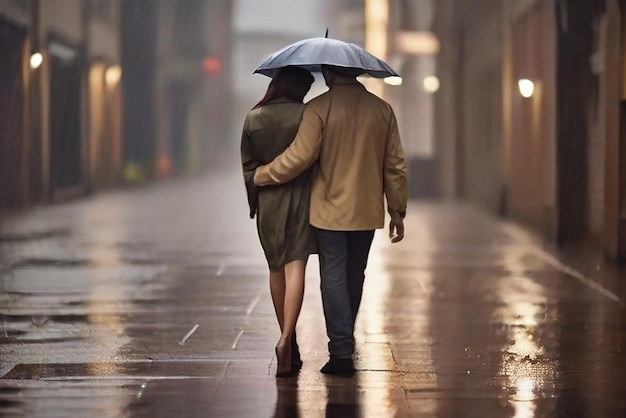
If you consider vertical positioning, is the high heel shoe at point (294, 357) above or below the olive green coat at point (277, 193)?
below

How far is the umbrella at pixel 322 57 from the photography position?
7.07 m

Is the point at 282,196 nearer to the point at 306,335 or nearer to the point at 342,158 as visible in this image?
the point at 342,158

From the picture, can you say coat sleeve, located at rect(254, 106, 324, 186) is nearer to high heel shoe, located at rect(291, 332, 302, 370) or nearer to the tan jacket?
the tan jacket

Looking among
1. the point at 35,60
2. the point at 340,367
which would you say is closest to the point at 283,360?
the point at 340,367

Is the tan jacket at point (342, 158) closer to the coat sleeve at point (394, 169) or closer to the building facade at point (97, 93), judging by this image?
the coat sleeve at point (394, 169)

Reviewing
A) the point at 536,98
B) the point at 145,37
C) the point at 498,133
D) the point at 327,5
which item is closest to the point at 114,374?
the point at 536,98

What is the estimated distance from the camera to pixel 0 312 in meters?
9.76

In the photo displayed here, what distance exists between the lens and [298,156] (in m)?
6.99

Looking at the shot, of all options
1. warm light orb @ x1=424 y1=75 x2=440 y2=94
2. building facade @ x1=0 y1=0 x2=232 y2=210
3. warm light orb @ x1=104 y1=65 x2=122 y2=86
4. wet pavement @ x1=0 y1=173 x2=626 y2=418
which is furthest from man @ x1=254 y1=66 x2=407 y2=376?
warm light orb @ x1=104 y1=65 x2=122 y2=86

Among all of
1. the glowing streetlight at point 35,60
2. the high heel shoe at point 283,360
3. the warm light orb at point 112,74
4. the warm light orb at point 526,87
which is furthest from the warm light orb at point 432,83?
the high heel shoe at point 283,360

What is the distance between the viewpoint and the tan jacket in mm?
7031

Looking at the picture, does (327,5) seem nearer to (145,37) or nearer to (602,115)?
(145,37)

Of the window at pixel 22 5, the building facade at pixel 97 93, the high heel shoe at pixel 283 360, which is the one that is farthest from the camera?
the building facade at pixel 97 93

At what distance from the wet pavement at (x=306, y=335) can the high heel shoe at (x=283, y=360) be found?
0.08 meters
